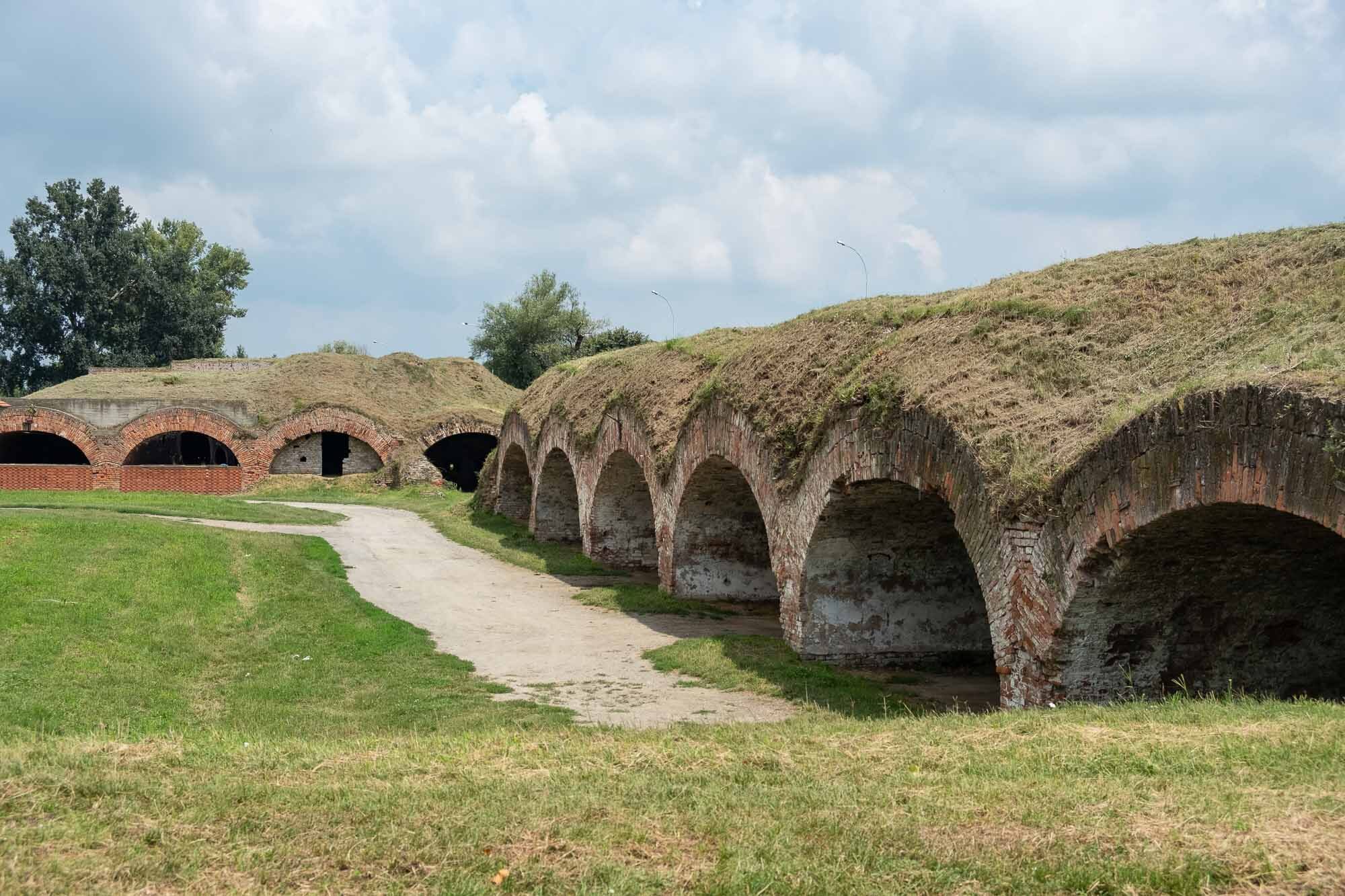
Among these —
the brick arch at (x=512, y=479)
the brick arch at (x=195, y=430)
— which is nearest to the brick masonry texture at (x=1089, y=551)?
the brick arch at (x=512, y=479)

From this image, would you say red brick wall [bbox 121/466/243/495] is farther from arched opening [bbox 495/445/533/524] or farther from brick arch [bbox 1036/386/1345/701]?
brick arch [bbox 1036/386/1345/701]

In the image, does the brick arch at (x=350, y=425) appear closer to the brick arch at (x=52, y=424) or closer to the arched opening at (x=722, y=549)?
the brick arch at (x=52, y=424)

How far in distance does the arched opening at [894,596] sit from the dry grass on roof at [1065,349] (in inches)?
37.3

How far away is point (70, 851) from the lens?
160 inches

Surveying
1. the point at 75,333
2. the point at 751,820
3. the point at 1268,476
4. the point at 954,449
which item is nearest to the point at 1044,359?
the point at 954,449

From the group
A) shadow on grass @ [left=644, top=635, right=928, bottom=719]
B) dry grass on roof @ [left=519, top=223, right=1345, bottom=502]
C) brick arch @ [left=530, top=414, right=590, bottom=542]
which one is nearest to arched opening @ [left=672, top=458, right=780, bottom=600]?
dry grass on roof @ [left=519, top=223, right=1345, bottom=502]

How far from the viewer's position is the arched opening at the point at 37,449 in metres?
33.6

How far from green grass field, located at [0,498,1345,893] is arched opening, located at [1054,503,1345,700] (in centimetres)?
83

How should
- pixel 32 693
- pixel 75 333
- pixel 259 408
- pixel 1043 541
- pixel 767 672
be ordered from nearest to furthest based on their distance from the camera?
1. pixel 1043 541
2. pixel 32 693
3. pixel 767 672
4. pixel 259 408
5. pixel 75 333

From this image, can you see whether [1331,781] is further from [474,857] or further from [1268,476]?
[474,857]

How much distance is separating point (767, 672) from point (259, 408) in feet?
82.2

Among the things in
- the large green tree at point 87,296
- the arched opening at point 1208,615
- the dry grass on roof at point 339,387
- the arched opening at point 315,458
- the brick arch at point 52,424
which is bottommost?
the arched opening at point 1208,615

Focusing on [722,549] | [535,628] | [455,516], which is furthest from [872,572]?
[455,516]

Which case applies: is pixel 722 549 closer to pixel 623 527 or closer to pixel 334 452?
pixel 623 527
